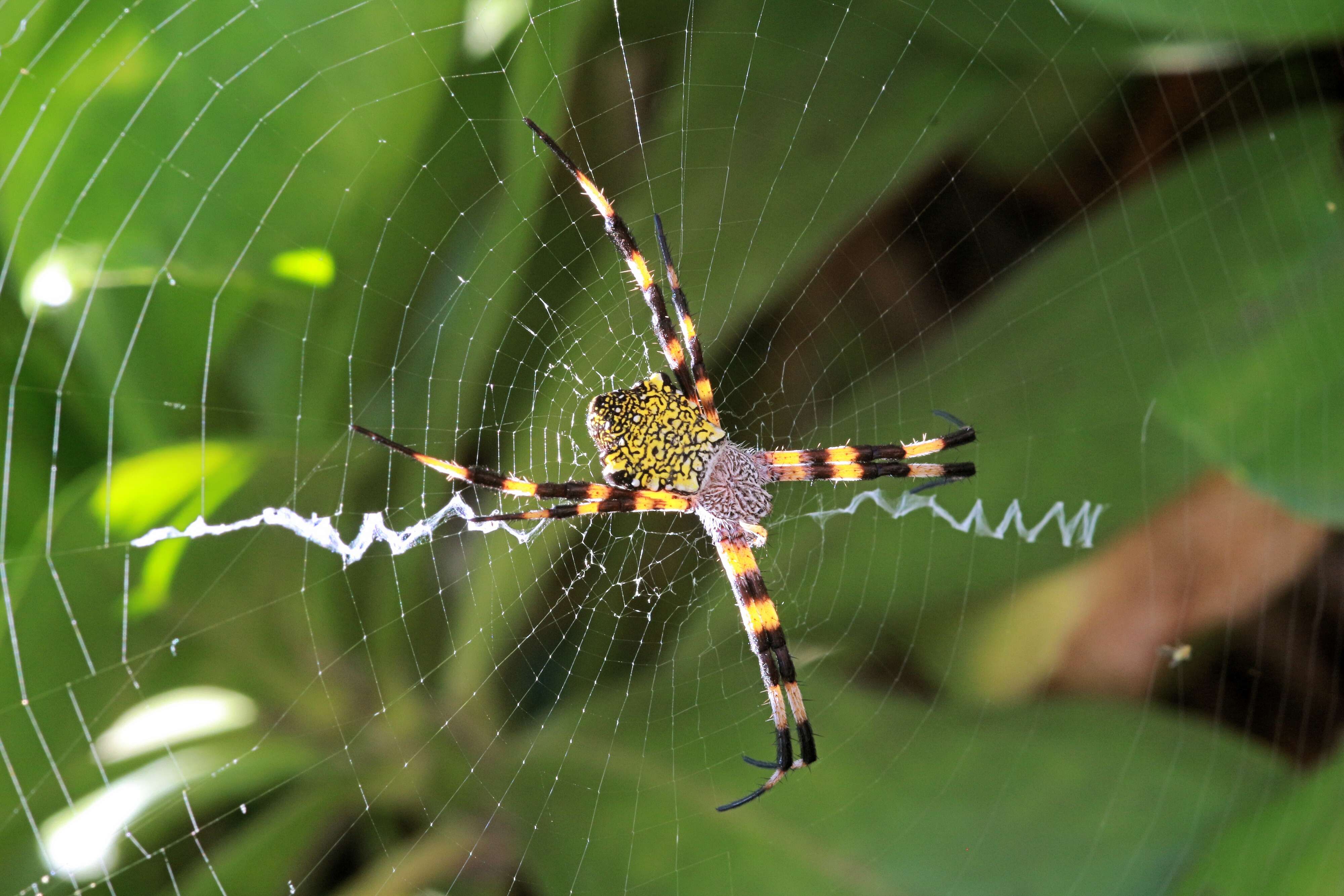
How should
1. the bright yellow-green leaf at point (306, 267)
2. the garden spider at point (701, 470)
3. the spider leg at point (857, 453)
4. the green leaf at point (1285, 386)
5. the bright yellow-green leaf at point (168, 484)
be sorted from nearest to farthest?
→ the bright yellow-green leaf at point (168, 484)
the bright yellow-green leaf at point (306, 267)
the garden spider at point (701, 470)
the green leaf at point (1285, 386)
the spider leg at point (857, 453)

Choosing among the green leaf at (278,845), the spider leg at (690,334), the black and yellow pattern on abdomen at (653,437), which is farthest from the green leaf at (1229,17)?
the green leaf at (278,845)

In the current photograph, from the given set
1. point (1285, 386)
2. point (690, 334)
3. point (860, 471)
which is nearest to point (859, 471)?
point (860, 471)

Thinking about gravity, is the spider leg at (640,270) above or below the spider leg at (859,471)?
above

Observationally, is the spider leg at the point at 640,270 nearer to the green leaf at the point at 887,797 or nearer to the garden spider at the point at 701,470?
the garden spider at the point at 701,470

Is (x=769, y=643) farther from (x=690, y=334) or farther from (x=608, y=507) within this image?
(x=690, y=334)

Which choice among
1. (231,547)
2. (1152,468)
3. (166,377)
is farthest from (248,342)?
(1152,468)

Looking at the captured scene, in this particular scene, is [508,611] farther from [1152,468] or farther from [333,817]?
[1152,468]
